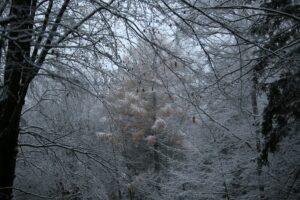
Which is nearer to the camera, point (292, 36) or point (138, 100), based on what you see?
point (292, 36)

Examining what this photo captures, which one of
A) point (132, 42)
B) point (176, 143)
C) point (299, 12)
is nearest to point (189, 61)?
point (132, 42)

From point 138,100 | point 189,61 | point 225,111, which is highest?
point 138,100

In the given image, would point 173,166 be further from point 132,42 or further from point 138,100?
point 132,42

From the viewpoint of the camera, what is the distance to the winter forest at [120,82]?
3627 millimetres

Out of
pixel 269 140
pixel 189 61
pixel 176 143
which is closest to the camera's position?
pixel 189 61

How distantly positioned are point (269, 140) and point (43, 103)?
4.23 meters

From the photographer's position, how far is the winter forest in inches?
143

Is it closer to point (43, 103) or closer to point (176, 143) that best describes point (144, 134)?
point (176, 143)

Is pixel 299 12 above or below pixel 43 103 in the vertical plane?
above

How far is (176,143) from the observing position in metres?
17.0

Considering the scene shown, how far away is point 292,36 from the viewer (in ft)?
22.6

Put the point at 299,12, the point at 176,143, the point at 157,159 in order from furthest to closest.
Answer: the point at 157,159
the point at 176,143
the point at 299,12

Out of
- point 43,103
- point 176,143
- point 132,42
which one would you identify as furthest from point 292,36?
point 176,143

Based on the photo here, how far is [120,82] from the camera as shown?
4.80 meters
